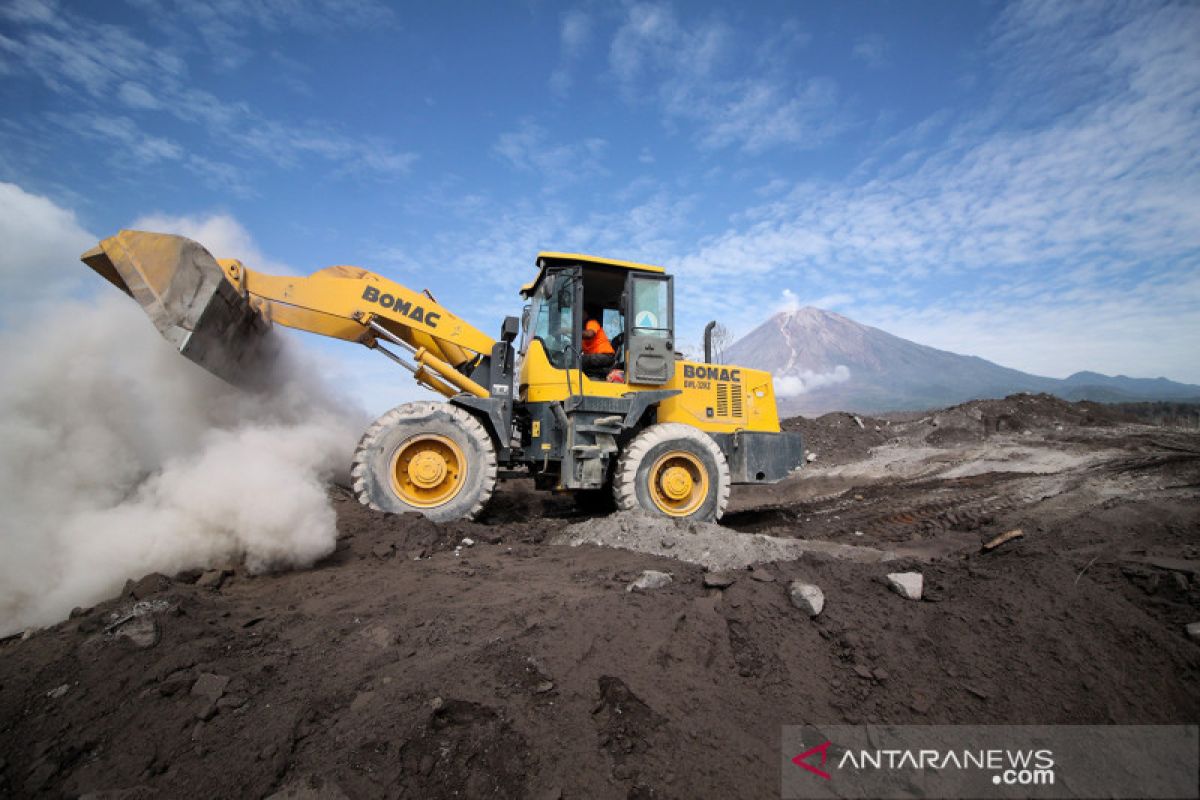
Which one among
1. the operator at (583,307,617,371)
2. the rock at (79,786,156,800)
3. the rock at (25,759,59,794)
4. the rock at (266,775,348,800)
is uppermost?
the operator at (583,307,617,371)

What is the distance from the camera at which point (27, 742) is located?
2336mm

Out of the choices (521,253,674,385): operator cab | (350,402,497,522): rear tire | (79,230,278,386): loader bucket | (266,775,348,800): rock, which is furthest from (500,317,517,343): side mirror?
(266,775,348,800): rock

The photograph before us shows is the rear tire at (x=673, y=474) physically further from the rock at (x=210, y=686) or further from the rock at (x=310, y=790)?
the rock at (x=310, y=790)

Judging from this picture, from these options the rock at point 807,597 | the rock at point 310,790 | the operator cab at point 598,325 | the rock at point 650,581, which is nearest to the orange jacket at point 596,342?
the operator cab at point 598,325

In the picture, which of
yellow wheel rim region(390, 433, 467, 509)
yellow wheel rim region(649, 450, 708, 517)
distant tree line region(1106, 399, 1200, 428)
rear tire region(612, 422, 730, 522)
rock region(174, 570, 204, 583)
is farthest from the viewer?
distant tree line region(1106, 399, 1200, 428)

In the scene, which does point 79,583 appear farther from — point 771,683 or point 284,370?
point 771,683

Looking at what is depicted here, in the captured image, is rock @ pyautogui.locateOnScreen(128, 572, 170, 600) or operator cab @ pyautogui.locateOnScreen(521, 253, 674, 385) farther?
operator cab @ pyautogui.locateOnScreen(521, 253, 674, 385)

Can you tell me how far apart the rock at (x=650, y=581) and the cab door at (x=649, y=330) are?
344 centimetres

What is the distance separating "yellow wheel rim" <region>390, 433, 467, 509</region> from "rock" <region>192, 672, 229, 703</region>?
3.51m

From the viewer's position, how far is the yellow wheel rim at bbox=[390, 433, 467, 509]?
636 centimetres

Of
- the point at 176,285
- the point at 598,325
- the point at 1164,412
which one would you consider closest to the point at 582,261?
the point at 598,325

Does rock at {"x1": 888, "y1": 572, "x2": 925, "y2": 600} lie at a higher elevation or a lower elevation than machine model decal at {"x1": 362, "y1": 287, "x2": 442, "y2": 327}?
lower

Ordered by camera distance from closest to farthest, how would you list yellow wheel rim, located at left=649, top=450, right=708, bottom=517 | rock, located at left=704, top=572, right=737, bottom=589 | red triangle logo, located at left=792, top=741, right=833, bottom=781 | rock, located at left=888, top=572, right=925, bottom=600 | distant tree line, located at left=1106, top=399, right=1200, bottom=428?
red triangle logo, located at left=792, top=741, right=833, bottom=781, rock, located at left=888, top=572, right=925, bottom=600, rock, located at left=704, top=572, right=737, bottom=589, yellow wheel rim, located at left=649, top=450, right=708, bottom=517, distant tree line, located at left=1106, top=399, right=1200, bottom=428

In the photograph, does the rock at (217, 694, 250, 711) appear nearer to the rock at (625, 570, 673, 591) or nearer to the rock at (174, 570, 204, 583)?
the rock at (174, 570, 204, 583)
